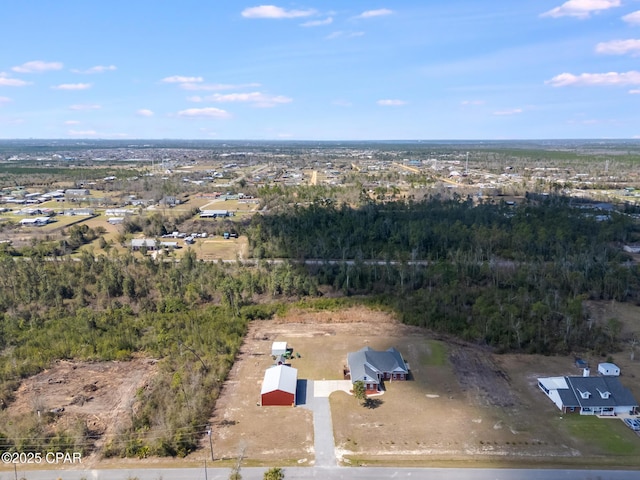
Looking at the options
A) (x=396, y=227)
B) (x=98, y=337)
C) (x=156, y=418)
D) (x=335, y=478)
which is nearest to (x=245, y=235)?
(x=396, y=227)

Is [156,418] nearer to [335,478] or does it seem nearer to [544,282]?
[335,478]

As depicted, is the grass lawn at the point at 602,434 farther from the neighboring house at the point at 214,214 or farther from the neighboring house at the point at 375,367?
the neighboring house at the point at 214,214

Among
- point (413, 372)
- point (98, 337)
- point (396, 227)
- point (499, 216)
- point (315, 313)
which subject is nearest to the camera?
point (413, 372)

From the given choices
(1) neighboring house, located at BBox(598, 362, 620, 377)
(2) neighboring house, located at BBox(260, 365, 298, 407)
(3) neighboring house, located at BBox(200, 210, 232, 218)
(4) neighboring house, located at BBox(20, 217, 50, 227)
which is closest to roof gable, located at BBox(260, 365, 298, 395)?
(2) neighboring house, located at BBox(260, 365, 298, 407)

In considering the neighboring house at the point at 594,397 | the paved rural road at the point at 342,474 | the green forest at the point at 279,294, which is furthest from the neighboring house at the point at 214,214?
Result: the neighboring house at the point at 594,397

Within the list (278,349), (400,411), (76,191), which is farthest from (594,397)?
(76,191)

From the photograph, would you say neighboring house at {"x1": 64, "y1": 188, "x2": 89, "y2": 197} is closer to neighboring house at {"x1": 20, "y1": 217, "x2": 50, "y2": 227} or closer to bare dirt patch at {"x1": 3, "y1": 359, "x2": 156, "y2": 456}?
neighboring house at {"x1": 20, "y1": 217, "x2": 50, "y2": 227}
